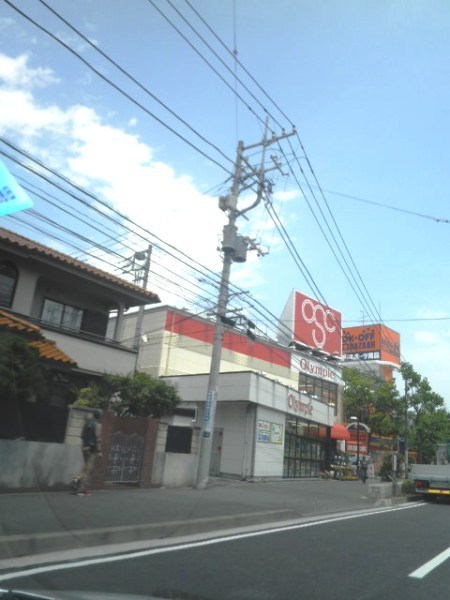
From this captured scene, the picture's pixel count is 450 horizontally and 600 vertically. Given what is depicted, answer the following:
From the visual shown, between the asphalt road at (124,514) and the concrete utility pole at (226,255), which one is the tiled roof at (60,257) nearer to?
the concrete utility pole at (226,255)

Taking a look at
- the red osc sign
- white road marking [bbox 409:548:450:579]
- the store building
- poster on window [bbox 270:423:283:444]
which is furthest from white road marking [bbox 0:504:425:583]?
the red osc sign

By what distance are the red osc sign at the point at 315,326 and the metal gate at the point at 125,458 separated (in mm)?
24921

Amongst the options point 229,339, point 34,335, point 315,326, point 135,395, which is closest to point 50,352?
point 34,335

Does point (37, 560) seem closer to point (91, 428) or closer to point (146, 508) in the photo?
point (146, 508)

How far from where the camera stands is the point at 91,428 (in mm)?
11367

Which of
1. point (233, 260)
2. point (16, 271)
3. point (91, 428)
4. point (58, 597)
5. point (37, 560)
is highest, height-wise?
point (233, 260)

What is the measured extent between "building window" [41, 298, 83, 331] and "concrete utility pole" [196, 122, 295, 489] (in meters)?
4.94

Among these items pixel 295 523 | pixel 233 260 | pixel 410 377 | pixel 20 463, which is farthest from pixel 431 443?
pixel 20 463

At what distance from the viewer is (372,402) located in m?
42.3

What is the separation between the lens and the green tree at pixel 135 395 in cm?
1523

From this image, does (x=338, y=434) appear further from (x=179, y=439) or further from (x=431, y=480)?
(x=179, y=439)

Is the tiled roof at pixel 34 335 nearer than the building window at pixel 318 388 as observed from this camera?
Yes

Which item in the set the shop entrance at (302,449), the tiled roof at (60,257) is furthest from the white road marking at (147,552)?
the shop entrance at (302,449)

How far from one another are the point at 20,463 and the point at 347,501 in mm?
10108
